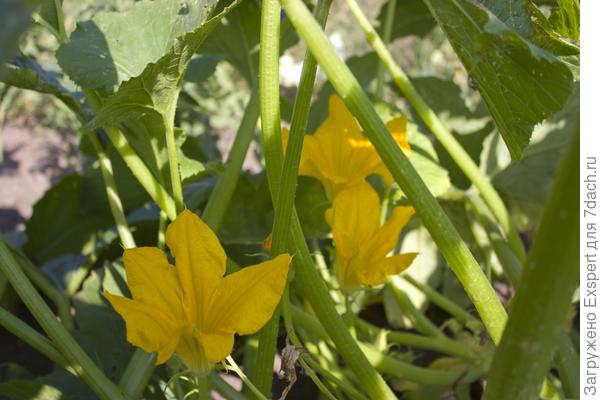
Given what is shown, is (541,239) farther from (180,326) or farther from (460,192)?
(460,192)

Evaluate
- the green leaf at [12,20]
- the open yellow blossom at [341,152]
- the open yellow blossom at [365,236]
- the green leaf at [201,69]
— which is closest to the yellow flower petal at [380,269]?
the open yellow blossom at [365,236]

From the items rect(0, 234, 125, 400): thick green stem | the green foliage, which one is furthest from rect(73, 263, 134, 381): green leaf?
rect(0, 234, 125, 400): thick green stem

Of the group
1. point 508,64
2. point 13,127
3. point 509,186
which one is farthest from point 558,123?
point 13,127

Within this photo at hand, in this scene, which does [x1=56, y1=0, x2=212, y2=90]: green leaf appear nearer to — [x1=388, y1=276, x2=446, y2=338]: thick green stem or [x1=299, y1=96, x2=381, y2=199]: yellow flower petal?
[x1=299, y1=96, x2=381, y2=199]: yellow flower petal

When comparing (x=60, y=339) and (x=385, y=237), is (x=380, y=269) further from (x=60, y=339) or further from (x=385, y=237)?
(x=60, y=339)

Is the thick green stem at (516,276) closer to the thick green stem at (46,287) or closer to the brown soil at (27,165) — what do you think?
the thick green stem at (46,287)

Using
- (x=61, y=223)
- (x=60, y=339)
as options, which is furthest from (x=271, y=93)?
(x=61, y=223)
